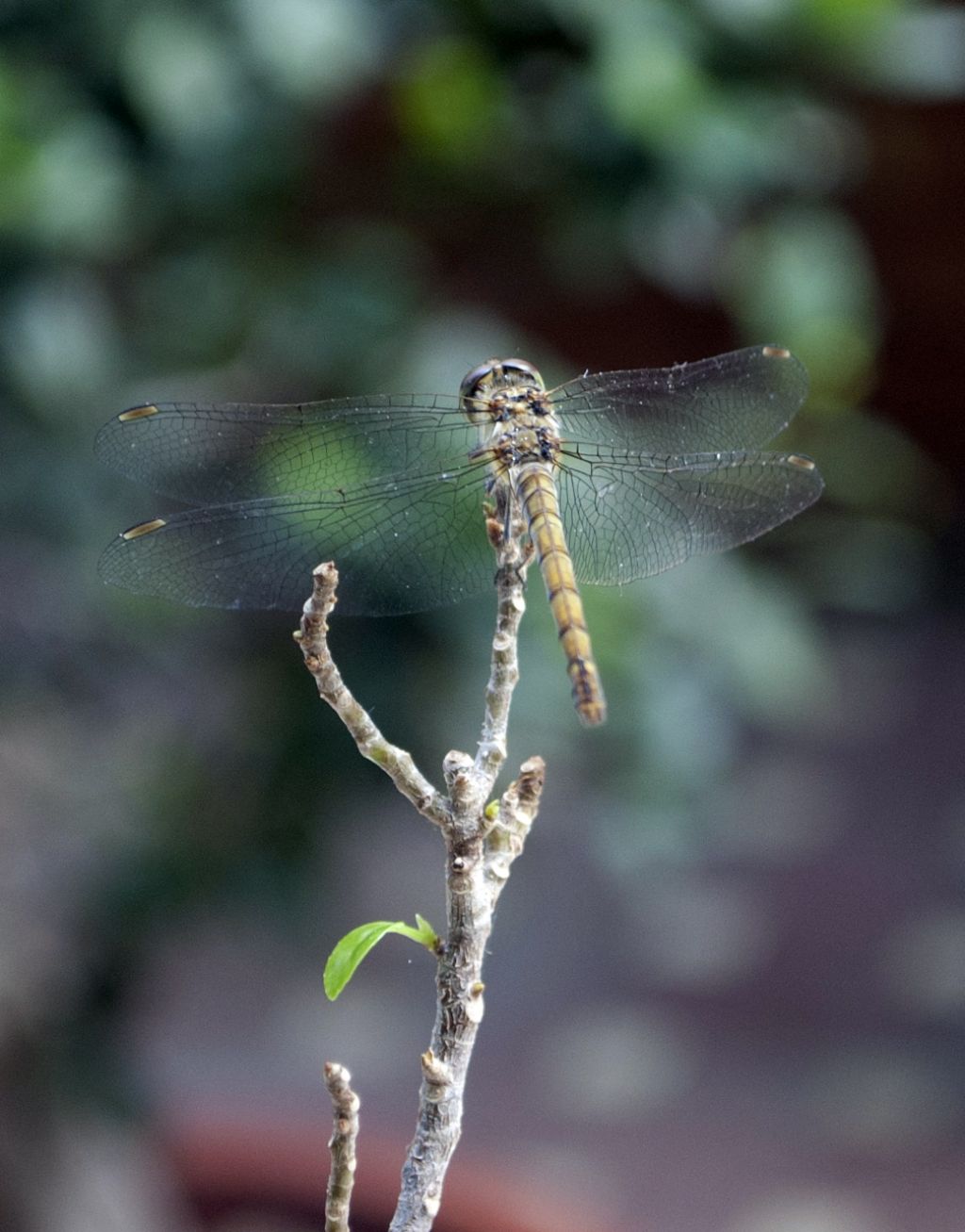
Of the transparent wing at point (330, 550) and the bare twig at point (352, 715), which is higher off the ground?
the transparent wing at point (330, 550)

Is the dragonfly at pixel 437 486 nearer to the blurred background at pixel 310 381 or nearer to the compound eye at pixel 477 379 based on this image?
the compound eye at pixel 477 379

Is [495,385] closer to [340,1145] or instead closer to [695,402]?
[695,402]

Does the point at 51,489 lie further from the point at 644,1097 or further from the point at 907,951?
the point at 907,951

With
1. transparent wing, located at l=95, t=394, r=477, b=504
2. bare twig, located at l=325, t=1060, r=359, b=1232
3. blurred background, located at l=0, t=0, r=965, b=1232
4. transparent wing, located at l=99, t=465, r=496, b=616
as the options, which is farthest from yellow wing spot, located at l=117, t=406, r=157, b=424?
bare twig, located at l=325, t=1060, r=359, b=1232

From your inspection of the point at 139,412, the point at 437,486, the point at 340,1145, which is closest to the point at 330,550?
the point at 437,486

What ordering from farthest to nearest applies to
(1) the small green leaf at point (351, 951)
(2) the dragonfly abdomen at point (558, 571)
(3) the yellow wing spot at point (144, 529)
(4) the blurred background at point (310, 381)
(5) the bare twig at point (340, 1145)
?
(4) the blurred background at point (310, 381), (3) the yellow wing spot at point (144, 529), (2) the dragonfly abdomen at point (558, 571), (1) the small green leaf at point (351, 951), (5) the bare twig at point (340, 1145)

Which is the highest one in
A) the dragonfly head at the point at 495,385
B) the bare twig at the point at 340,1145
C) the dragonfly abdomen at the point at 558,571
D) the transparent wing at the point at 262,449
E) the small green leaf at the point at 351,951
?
the dragonfly head at the point at 495,385

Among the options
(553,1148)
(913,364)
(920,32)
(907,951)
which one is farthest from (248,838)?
(913,364)

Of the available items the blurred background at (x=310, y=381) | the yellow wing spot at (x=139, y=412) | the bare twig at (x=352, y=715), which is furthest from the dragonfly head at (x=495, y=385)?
the bare twig at (x=352, y=715)

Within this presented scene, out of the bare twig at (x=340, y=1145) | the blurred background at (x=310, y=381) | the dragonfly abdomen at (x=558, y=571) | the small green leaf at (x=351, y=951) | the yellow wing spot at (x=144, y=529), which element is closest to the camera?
the bare twig at (x=340, y=1145)
